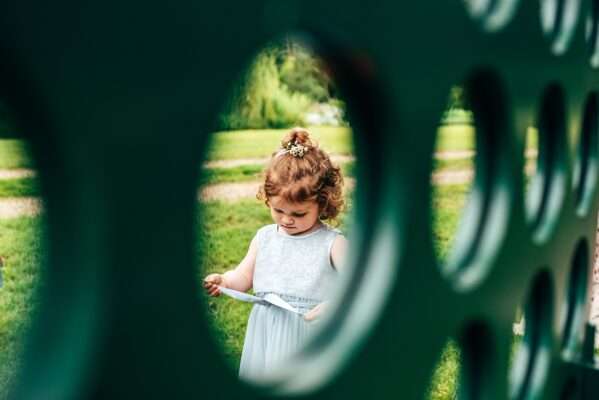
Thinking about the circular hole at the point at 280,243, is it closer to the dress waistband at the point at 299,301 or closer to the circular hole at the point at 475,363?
the dress waistband at the point at 299,301

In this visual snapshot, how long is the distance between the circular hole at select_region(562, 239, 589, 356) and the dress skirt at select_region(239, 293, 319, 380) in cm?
98

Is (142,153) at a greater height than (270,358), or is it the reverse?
(142,153)

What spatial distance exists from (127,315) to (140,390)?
36mm

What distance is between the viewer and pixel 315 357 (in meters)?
0.52

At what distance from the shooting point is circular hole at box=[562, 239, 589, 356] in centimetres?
113

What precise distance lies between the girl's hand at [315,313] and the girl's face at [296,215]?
0.61 feet

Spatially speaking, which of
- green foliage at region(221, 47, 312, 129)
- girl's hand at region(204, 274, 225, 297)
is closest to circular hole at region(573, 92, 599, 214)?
girl's hand at region(204, 274, 225, 297)

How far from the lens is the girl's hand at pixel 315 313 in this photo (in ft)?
6.69

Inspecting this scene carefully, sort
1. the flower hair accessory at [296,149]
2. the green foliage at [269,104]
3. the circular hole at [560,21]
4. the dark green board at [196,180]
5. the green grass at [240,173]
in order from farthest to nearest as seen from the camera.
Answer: the green foliage at [269,104] < the green grass at [240,173] < the flower hair accessory at [296,149] < the circular hole at [560,21] < the dark green board at [196,180]

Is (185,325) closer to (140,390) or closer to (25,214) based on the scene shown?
(140,390)

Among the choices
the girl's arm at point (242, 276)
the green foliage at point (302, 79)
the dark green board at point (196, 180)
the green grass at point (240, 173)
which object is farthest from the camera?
the green foliage at point (302, 79)

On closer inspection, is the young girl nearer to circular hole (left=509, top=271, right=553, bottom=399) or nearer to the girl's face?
the girl's face

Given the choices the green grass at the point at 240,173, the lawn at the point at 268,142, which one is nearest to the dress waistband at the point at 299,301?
the green grass at the point at 240,173

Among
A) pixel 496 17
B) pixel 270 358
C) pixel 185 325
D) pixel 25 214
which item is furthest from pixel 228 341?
pixel 185 325
